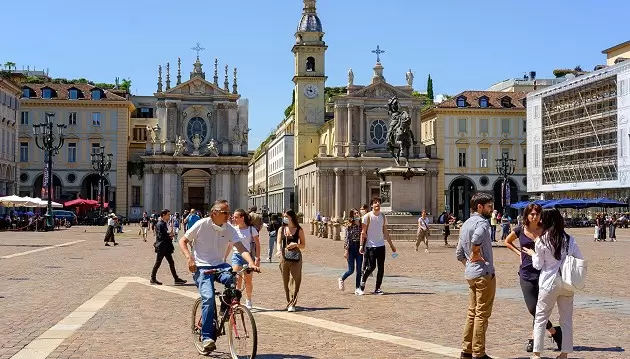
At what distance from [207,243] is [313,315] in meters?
4.53

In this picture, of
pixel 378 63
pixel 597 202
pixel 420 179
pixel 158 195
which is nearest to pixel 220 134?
pixel 158 195

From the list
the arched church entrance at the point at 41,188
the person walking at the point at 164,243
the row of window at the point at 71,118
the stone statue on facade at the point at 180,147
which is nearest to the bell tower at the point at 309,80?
the stone statue on facade at the point at 180,147

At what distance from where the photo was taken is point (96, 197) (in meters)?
102

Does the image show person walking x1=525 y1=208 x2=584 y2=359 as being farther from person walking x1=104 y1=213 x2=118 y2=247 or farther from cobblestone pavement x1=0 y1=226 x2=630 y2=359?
person walking x1=104 y1=213 x2=118 y2=247

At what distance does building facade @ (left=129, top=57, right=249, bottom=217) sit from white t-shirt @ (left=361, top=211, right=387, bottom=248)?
8327 cm

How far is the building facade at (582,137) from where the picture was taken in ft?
252

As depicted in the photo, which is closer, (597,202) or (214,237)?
(214,237)

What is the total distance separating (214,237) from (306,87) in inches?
4157

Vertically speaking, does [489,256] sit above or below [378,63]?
below

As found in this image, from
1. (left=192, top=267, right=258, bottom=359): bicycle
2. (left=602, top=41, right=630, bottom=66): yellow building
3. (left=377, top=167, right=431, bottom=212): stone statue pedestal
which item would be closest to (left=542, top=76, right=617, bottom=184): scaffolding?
(left=602, top=41, right=630, bottom=66): yellow building

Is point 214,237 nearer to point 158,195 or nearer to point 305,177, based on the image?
point 158,195

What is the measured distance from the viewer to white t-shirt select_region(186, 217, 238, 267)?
36.2ft

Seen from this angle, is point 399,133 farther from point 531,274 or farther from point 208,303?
point 208,303

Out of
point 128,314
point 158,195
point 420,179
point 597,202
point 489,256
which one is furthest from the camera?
point 158,195
